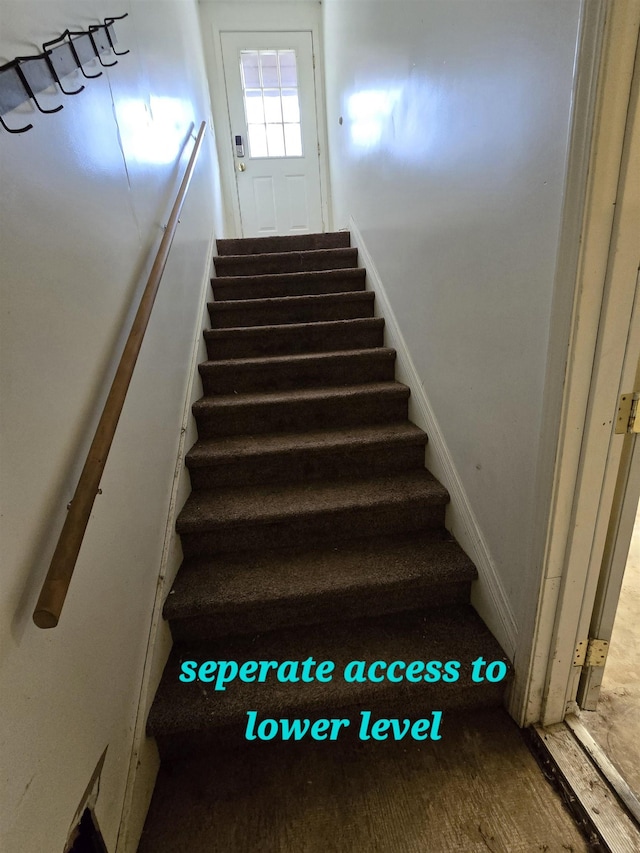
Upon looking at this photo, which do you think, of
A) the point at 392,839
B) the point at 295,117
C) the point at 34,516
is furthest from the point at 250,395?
the point at 295,117

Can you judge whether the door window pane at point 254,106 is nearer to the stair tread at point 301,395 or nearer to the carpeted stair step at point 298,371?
the carpeted stair step at point 298,371

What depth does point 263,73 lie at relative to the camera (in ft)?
12.6

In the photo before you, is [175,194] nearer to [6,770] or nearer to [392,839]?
[6,770]

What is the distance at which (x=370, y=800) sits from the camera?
41.5 inches

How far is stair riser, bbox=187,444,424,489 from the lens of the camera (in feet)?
5.67

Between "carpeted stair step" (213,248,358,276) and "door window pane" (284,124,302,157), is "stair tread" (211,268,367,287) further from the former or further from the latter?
"door window pane" (284,124,302,157)

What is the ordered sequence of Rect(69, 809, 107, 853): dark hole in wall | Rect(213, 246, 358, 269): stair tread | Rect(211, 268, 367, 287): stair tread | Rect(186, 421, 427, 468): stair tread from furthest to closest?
Rect(213, 246, 358, 269): stair tread, Rect(211, 268, 367, 287): stair tread, Rect(186, 421, 427, 468): stair tread, Rect(69, 809, 107, 853): dark hole in wall

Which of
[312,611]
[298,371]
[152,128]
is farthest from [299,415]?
[152,128]

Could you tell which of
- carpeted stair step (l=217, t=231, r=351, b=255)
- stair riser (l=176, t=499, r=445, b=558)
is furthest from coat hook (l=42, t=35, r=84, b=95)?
carpeted stair step (l=217, t=231, r=351, b=255)

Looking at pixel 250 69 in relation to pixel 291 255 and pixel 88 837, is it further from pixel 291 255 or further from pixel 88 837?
pixel 88 837

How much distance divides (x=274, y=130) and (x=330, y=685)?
15.2 feet

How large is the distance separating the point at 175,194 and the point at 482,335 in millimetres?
1604

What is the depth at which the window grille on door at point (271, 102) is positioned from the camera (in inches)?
151

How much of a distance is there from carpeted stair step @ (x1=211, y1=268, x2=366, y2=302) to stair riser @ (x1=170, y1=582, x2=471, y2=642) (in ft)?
6.15
